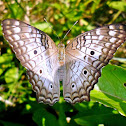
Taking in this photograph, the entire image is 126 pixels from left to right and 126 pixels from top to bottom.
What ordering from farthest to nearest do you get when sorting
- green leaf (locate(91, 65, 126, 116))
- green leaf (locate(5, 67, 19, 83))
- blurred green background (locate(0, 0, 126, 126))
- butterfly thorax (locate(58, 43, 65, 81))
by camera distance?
green leaf (locate(5, 67, 19, 83))
butterfly thorax (locate(58, 43, 65, 81))
blurred green background (locate(0, 0, 126, 126))
green leaf (locate(91, 65, 126, 116))

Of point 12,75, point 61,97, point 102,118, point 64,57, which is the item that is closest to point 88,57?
point 64,57

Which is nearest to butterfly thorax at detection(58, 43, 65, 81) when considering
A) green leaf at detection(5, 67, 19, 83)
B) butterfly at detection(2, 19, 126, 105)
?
butterfly at detection(2, 19, 126, 105)

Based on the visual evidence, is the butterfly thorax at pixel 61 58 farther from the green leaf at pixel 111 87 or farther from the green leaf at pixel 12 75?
the green leaf at pixel 12 75

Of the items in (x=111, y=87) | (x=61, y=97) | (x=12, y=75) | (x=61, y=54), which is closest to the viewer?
(x=111, y=87)

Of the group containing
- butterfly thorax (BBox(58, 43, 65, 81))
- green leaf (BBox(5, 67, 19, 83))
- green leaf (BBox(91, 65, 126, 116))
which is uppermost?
butterfly thorax (BBox(58, 43, 65, 81))

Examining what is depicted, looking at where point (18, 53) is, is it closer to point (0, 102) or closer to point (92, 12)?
point (0, 102)

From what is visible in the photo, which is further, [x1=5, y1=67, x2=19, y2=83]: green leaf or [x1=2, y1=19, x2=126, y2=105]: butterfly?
[x1=5, y1=67, x2=19, y2=83]: green leaf

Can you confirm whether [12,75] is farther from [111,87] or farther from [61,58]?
[111,87]

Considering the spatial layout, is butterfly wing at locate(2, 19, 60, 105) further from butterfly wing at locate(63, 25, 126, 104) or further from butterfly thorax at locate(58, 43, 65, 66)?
butterfly wing at locate(63, 25, 126, 104)
